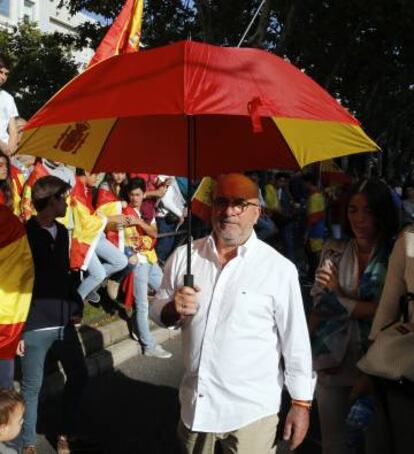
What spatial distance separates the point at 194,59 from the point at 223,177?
2.03 feet

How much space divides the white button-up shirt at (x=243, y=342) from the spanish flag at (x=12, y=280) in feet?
3.52

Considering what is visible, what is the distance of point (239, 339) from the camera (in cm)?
251

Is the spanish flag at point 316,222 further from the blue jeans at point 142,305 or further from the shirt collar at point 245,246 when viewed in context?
the shirt collar at point 245,246

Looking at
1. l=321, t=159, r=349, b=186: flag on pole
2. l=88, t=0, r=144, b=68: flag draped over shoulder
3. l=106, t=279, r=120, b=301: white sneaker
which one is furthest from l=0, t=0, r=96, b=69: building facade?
→ l=88, t=0, r=144, b=68: flag draped over shoulder

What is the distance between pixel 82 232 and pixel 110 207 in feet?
2.01

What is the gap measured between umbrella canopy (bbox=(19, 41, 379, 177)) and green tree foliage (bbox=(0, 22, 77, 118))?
984 inches

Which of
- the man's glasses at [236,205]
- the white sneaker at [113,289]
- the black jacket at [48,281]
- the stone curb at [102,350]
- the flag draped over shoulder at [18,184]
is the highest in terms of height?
the man's glasses at [236,205]

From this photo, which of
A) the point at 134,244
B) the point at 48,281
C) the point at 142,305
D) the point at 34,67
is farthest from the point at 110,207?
the point at 34,67

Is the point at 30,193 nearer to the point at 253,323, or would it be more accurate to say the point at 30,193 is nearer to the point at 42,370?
the point at 42,370

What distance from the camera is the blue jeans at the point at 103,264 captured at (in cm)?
629

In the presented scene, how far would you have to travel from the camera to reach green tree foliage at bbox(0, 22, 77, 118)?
27.6m

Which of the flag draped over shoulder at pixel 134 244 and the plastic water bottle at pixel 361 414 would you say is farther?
the flag draped over shoulder at pixel 134 244

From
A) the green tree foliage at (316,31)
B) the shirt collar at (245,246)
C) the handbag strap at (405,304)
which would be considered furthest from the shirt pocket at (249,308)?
the green tree foliage at (316,31)

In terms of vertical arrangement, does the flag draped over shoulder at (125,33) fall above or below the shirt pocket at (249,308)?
above
